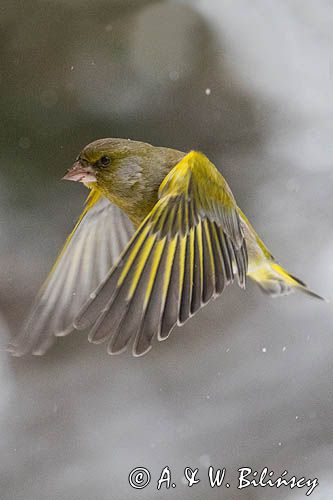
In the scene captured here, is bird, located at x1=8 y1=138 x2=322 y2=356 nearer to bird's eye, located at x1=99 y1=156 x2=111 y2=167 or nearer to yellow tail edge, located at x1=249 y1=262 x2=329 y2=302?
bird's eye, located at x1=99 y1=156 x2=111 y2=167

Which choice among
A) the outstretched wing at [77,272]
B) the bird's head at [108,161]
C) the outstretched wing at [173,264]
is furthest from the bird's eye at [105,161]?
the outstretched wing at [77,272]

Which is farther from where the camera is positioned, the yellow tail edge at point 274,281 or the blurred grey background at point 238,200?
the blurred grey background at point 238,200

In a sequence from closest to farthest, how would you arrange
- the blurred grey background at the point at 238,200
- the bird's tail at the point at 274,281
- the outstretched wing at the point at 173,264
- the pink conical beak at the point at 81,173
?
the outstretched wing at the point at 173,264, the pink conical beak at the point at 81,173, the bird's tail at the point at 274,281, the blurred grey background at the point at 238,200

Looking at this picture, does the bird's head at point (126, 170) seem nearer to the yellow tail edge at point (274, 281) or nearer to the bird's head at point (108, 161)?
the bird's head at point (108, 161)

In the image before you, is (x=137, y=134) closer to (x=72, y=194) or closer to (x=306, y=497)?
(x=72, y=194)

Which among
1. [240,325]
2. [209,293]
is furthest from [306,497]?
[209,293]

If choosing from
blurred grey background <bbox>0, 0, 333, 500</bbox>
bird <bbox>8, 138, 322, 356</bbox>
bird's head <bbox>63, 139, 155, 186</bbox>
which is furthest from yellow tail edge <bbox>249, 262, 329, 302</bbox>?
blurred grey background <bbox>0, 0, 333, 500</bbox>

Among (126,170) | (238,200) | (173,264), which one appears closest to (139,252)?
(173,264)
